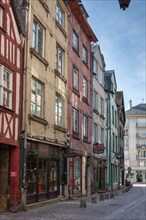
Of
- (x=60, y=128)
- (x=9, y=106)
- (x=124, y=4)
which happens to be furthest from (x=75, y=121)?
(x=124, y=4)

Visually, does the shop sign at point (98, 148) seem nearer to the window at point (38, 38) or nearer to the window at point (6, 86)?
the window at point (38, 38)

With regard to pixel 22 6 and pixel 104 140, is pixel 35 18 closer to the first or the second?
pixel 22 6

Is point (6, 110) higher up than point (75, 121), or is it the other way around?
point (75, 121)

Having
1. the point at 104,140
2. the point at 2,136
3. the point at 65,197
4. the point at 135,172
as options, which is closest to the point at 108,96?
the point at 104,140

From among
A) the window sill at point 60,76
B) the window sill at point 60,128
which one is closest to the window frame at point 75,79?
the window sill at point 60,76

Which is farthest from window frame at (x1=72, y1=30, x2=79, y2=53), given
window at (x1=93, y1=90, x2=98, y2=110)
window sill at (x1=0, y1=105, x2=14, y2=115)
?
window sill at (x1=0, y1=105, x2=14, y2=115)

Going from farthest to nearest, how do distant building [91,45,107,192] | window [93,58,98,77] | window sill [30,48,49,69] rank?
window [93,58,98,77]
distant building [91,45,107,192]
window sill [30,48,49,69]

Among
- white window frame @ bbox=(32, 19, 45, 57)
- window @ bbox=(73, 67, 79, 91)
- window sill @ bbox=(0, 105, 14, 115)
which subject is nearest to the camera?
window sill @ bbox=(0, 105, 14, 115)

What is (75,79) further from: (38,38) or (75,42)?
(38,38)

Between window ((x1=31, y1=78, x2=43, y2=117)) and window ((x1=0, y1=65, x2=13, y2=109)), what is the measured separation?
2.04 meters

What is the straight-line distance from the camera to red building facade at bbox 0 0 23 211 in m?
14.7

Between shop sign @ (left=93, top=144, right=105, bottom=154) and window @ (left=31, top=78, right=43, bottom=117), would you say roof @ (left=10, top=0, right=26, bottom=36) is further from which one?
shop sign @ (left=93, top=144, right=105, bottom=154)

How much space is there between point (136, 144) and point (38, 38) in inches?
3263

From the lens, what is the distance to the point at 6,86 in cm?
1511
